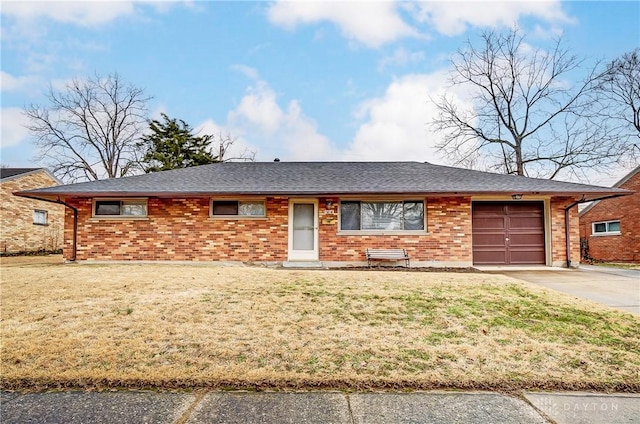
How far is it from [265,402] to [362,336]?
180 centimetres

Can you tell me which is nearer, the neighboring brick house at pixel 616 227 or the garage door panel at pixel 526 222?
the garage door panel at pixel 526 222

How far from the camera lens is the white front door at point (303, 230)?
1162cm

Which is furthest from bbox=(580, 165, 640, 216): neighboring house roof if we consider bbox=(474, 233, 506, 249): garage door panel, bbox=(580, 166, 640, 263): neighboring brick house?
bbox=(474, 233, 506, 249): garage door panel

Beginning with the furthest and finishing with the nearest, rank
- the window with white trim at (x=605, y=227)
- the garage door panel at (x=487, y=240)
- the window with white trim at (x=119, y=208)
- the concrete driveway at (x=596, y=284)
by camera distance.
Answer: the window with white trim at (x=605, y=227) < the garage door panel at (x=487, y=240) < the window with white trim at (x=119, y=208) < the concrete driveway at (x=596, y=284)

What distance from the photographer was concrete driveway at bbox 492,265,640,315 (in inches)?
260

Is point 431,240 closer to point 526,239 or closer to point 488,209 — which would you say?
point 488,209

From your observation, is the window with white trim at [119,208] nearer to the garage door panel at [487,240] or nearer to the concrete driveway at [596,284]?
the garage door panel at [487,240]

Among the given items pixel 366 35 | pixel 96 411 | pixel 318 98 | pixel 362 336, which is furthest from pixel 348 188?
pixel 96 411

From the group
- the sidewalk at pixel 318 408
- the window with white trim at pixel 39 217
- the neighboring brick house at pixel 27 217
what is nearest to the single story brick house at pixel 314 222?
the sidewalk at pixel 318 408

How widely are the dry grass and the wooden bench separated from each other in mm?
3962

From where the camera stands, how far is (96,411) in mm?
2785

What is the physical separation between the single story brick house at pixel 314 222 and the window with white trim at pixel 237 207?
0.03 m

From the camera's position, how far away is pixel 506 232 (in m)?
12.2

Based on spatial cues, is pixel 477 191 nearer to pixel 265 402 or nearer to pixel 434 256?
pixel 434 256
